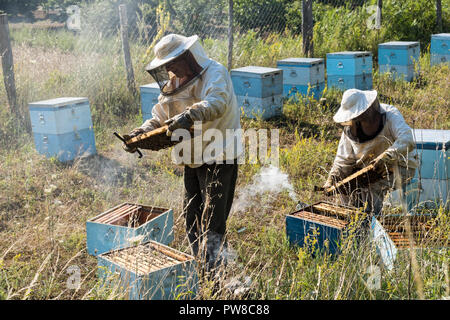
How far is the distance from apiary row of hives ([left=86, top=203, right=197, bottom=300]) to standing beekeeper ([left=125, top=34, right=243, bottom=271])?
0.91 feet

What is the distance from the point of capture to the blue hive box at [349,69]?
7957 mm

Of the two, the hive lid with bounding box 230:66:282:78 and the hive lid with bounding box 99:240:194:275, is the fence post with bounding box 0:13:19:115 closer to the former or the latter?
the hive lid with bounding box 230:66:282:78

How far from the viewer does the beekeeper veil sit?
10.3ft

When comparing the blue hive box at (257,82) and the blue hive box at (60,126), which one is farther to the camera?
the blue hive box at (257,82)

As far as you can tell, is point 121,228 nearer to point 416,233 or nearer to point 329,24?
point 416,233

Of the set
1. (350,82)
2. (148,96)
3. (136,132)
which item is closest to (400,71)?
(350,82)

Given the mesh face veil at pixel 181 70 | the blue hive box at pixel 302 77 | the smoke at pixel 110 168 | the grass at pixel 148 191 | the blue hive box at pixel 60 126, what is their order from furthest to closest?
the blue hive box at pixel 302 77 → the blue hive box at pixel 60 126 → the smoke at pixel 110 168 → the mesh face veil at pixel 181 70 → the grass at pixel 148 191

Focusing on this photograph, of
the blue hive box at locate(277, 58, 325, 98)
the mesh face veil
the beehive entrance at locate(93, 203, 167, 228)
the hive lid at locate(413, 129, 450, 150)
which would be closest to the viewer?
the mesh face veil

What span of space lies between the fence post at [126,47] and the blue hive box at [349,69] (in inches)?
126

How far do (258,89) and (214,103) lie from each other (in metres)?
3.81

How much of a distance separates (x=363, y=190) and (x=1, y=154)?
420cm

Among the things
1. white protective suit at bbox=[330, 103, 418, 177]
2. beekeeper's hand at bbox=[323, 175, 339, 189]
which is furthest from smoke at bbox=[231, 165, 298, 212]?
white protective suit at bbox=[330, 103, 418, 177]

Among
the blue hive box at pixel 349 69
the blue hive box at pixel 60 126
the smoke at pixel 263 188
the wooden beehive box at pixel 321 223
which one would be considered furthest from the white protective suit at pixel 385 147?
the blue hive box at pixel 349 69

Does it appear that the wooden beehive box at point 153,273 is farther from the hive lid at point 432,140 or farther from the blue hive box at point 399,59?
the blue hive box at point 399,59
